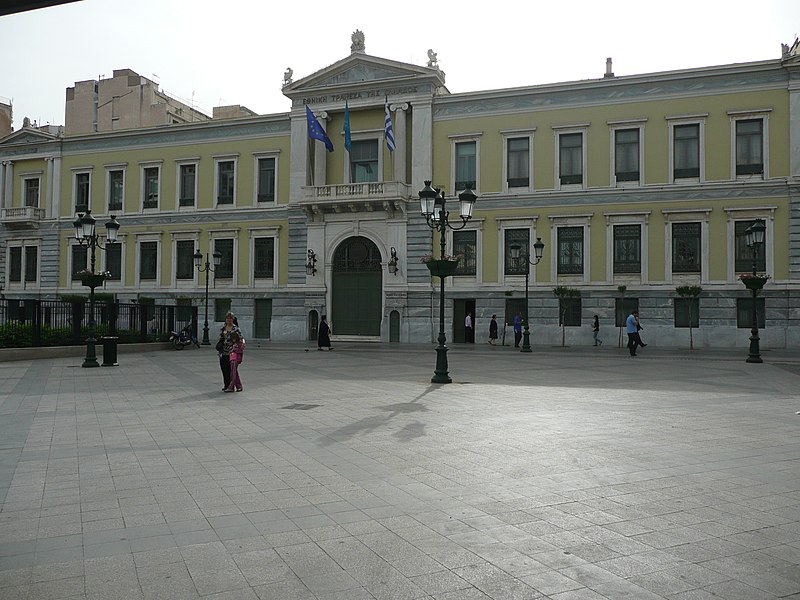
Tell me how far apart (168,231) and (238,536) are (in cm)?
4088

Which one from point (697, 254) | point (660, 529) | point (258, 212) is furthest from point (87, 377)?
point (697, 254)

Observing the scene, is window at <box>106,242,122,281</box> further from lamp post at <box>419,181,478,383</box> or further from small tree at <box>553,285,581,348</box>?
lamp post at <box>419,181,478,383</box>

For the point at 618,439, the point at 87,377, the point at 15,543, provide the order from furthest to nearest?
the point at 87,377
the point at 618,439
the point at 15,543

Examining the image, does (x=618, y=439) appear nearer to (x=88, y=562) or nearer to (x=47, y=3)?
(x=88, y=562)

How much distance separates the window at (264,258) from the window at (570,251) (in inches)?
648

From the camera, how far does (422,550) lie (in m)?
5.17

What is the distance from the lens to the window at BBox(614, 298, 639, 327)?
34.2m

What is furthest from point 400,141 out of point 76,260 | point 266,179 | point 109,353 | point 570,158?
point 76,260

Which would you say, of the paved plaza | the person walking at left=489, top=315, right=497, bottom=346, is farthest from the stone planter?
the person walking at left=489, top=315, right=497, bottom=346

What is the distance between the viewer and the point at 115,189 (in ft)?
150

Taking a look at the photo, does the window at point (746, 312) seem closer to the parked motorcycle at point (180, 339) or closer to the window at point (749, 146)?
the window at point (749, 146)

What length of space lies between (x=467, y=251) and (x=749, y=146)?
14286 millimetres

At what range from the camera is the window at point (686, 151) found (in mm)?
33844

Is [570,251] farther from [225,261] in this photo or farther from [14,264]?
[14,264]
